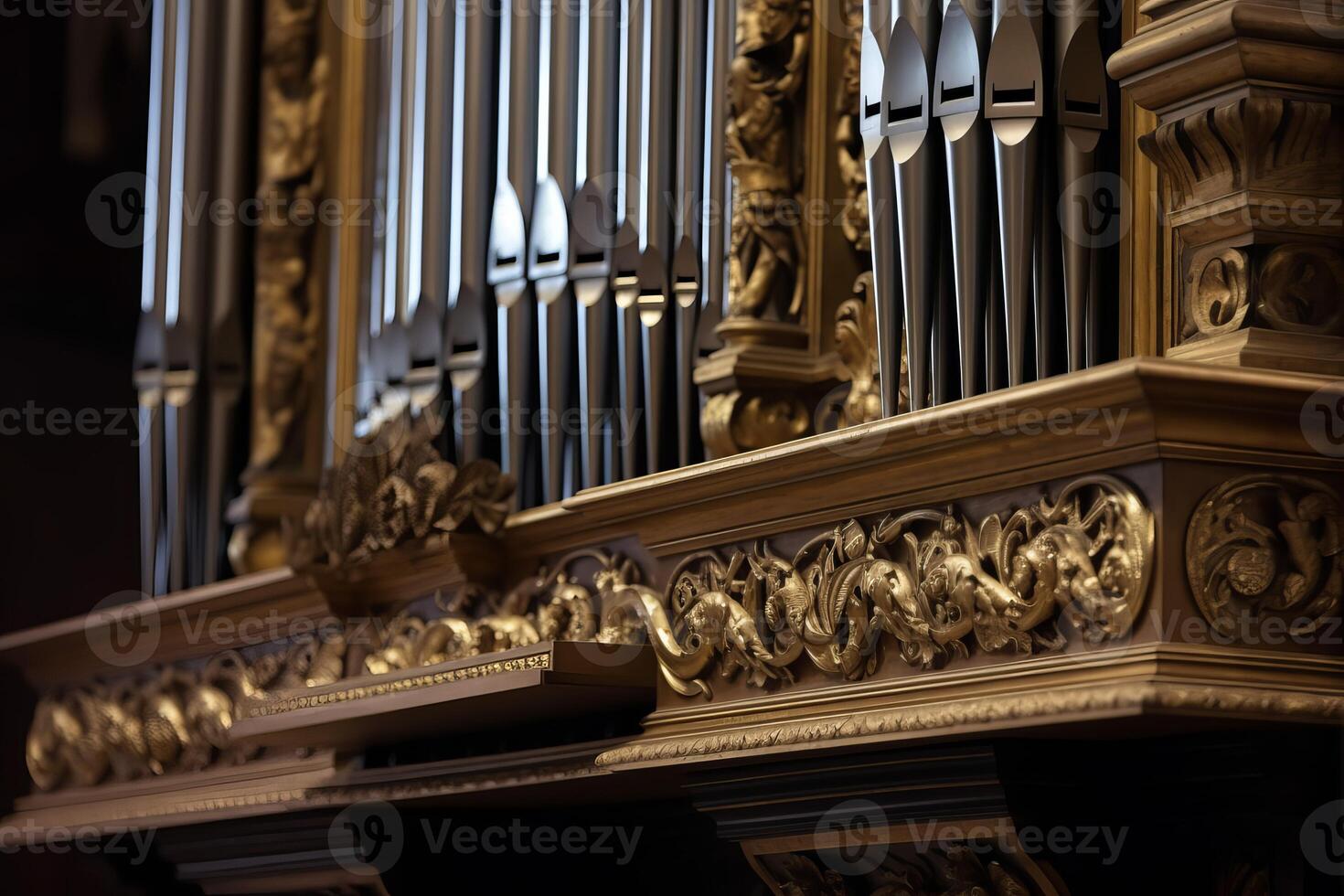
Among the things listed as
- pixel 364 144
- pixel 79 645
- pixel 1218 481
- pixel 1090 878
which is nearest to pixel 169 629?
pixel 79 645

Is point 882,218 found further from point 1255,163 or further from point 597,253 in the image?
point 597,253

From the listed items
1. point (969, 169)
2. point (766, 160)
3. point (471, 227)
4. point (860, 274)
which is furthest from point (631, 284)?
point (969, 169)

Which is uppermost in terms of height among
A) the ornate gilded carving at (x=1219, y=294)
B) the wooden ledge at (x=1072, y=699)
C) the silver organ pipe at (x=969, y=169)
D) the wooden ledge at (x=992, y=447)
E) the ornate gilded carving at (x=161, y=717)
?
the silver organ pipe at (x=969, y=169)

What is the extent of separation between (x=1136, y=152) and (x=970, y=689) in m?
0.90

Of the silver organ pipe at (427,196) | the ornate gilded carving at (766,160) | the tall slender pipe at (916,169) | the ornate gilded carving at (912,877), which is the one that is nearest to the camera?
the ornate gilded carving at (912,877)

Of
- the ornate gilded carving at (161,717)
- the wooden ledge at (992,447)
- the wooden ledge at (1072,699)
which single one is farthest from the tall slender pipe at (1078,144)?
the ornate gilded carving at (161,717)

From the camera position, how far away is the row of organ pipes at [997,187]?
3.18m

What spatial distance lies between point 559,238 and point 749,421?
0.68m

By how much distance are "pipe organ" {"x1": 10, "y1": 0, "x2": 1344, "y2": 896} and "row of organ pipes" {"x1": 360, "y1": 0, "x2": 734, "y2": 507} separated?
0.01 metres

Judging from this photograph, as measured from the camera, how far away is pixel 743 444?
3.84 m

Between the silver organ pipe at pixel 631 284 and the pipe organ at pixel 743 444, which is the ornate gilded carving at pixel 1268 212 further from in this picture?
the silver organ pipe at pixel 631 284

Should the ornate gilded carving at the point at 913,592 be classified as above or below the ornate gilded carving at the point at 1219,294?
below

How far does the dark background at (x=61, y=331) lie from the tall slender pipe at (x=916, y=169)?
3602 millimetres

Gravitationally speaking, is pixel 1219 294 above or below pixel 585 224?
below
